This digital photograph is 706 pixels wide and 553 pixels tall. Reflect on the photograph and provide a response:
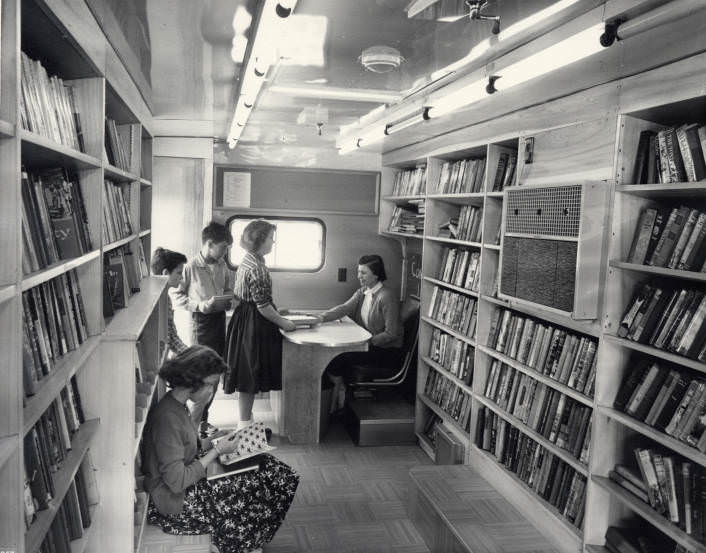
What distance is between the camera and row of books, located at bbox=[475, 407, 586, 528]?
11.3ft

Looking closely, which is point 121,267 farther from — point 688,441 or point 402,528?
point 688,441

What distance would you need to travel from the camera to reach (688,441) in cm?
263

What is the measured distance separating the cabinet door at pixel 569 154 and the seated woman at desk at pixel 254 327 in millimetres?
2240

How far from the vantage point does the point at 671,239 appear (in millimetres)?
2816

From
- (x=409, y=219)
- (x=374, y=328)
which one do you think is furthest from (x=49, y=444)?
(x=409, y=219)

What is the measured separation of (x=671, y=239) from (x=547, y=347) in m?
1.10

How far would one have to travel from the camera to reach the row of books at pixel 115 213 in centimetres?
294

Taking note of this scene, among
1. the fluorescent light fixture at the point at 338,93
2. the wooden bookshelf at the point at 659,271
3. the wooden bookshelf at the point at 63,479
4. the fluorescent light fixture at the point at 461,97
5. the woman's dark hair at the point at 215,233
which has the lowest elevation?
the wooden bookshelf at the point at 63,479

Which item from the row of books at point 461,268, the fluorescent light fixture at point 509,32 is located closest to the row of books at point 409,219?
the row of books at point 461,268

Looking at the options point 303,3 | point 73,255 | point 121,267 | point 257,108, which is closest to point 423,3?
point 303,3

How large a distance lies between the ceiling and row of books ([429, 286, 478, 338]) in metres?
1.56

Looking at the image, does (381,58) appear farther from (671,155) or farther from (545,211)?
(671,155)

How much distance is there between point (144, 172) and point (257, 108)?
0.94 meters

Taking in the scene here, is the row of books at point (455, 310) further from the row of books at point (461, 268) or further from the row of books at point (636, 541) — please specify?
the row of books at point (636, 541)
